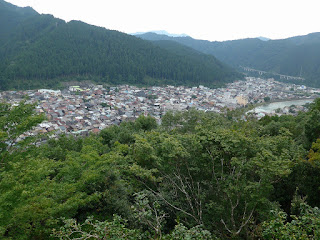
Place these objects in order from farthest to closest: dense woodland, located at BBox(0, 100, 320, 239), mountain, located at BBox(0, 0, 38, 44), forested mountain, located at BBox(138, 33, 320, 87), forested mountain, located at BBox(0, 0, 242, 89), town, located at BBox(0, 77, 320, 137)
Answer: forested mountain, located at BBox(138, 33, 320, 87)
mountain, located at BBox(0, 0, 38, 44)
forested mountain, located at BBox(0, 0, 242, 89)
town, located at BBox(0, 77, 320, 137)
dense woodland, located at BBox(0, 100, 320, 239)

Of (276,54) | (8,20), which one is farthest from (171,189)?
(276,54)

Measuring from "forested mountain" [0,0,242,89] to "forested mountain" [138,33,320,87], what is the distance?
104 feet

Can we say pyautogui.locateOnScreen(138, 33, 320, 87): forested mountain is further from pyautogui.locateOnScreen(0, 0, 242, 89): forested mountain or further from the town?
the town

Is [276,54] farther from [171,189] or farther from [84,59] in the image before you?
[171,189]

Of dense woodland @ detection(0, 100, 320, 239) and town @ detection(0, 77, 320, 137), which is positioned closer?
dense woodland @ detection(0, 100, 320, 239)

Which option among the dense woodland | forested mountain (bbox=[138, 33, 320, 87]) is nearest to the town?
the dense woodland

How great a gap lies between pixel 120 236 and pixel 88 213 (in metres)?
Answer: 3.29

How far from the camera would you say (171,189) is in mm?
6012

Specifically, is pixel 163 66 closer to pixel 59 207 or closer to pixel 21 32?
pixel 21 32

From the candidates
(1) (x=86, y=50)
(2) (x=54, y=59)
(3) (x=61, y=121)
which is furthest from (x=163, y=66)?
(3) (x=61, y=121)

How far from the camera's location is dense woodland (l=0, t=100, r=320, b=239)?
3252 millimetres

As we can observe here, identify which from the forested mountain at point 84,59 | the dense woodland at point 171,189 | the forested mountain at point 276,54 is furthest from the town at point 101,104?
the forested mountain at point 276,54

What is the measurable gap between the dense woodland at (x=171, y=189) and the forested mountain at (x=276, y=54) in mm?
84905

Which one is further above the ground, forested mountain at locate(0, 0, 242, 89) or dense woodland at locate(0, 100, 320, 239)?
forested mountain at locate(0, 0, 242, 89)
